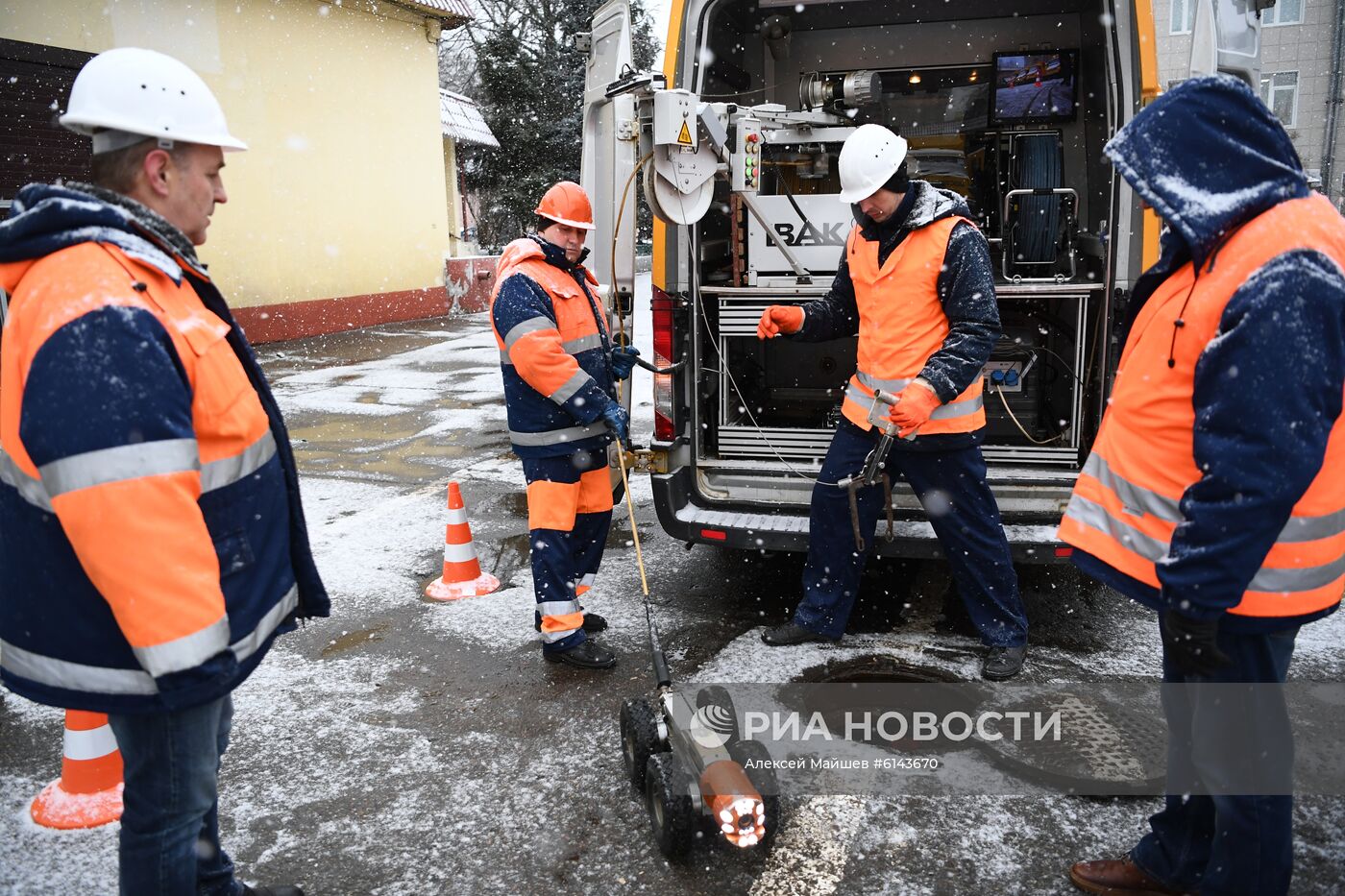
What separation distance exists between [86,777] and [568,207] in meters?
2.55

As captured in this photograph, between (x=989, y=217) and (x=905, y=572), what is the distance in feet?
8.36

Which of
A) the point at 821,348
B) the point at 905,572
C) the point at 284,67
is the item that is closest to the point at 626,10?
the point at 821,348

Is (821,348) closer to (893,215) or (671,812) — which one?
(893,215)

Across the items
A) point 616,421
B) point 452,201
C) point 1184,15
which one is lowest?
point 616,421

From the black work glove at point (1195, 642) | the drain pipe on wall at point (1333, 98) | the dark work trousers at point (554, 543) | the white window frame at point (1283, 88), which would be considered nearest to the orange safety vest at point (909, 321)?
the dark work trousers at point (554, 543)

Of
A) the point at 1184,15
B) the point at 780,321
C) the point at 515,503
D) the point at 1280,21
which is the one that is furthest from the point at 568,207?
the point at 1184,15

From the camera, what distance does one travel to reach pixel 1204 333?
1.99m

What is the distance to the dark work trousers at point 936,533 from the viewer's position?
12.1 feet

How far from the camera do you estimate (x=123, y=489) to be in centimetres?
170

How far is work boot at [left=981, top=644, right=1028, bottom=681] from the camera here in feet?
12.0

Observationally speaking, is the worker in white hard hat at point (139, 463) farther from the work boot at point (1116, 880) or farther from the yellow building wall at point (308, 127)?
the yellow building wall at point (308, 127)

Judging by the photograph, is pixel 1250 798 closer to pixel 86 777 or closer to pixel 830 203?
pixel 86 777

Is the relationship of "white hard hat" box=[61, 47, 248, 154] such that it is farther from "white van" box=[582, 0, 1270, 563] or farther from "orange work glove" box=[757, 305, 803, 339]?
"orange work glove" box=[757, 305, 803, 339]

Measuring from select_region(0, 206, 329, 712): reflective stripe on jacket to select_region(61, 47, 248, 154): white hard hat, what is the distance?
0.26 m
